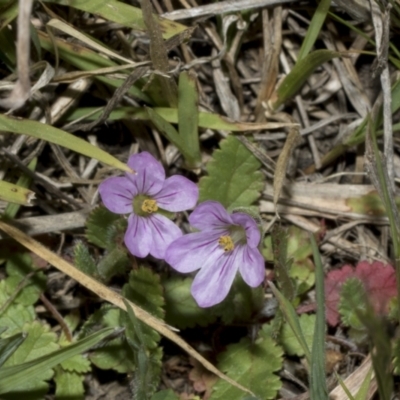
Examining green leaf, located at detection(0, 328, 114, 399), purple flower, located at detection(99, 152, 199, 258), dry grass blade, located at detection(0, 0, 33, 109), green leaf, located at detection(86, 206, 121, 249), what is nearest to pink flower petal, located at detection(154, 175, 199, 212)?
purple flower, located at detection(99, 152, 199, 258)

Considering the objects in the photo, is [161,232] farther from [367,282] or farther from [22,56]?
[22,56]

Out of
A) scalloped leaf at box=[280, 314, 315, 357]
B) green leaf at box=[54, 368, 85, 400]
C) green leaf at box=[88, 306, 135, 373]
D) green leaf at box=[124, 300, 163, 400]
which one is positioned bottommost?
scalloped leaf at box=[280, 314, 315, 357]

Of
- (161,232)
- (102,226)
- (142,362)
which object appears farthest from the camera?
(102,226)

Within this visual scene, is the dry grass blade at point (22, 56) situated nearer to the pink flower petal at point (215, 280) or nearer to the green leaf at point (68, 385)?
the pink flower petal at point (215, 280)

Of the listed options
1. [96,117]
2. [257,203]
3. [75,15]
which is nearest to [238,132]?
[257,203]

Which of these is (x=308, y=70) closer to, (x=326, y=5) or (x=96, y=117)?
(x=326, y=5)

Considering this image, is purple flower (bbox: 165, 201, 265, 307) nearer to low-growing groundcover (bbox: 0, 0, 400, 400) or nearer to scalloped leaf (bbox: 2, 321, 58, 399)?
low-growing groundcover (bbox: 0, 0, 400, 400)

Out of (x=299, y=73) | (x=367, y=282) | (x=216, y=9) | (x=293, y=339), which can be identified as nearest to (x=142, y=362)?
(x=293, y=339)
